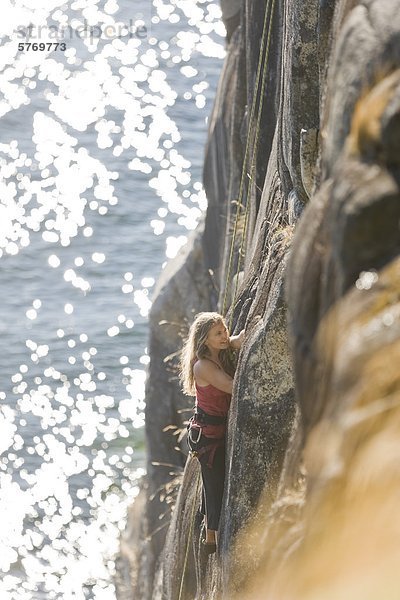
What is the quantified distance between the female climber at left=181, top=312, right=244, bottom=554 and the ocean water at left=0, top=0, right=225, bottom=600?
1623cm

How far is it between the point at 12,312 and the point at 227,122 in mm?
18674

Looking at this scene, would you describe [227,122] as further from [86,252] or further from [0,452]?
[86,252]

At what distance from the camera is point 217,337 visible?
10.2m

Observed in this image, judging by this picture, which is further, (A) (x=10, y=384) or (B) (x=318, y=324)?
(A) (x=10, y=384)

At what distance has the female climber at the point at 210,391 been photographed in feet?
33.7

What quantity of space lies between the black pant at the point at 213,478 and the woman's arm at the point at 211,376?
1.86 ft

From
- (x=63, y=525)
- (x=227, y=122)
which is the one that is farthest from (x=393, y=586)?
(x=63, y=525)

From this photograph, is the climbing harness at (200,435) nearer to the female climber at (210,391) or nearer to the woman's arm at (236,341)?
the female climber at (210,391)

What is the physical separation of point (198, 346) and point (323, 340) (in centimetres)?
464

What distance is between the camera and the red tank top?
35.3 ft

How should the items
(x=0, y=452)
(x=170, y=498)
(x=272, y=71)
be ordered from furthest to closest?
(x=0, y=452) → (x=170, y=498) → (x=272, y=71)

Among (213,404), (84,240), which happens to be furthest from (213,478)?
(84,240)

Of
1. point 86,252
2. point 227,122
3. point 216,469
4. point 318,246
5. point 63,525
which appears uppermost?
point 318,246

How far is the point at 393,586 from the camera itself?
4840 millimetres
